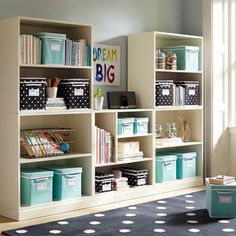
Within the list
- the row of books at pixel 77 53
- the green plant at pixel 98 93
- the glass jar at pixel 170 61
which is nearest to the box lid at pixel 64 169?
the green plant at pixel 98 93

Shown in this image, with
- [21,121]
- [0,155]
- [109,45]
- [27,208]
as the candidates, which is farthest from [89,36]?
[27,208]

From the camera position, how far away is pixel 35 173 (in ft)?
14.1

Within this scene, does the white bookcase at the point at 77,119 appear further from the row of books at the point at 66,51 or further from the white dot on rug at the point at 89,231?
the white dot on rug at the point at 89,231

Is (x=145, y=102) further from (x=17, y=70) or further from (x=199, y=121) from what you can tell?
(x=17, y=70)

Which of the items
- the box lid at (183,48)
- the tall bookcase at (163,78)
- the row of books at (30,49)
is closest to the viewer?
the row of books at (30,49)

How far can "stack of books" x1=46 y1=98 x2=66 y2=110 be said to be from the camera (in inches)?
173

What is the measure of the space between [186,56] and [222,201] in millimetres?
1821

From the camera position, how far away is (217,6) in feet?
19.0

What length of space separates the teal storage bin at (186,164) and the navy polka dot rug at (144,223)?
0.91 metres

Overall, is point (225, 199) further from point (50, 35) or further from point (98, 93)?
point (50, 35)

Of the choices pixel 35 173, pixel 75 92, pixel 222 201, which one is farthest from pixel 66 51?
pixel 222 201

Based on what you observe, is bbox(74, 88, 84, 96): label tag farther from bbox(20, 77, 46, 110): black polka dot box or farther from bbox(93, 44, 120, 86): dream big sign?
bbox(93, 44, 120, 86): dream big sign

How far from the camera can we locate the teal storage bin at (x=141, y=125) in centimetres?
513

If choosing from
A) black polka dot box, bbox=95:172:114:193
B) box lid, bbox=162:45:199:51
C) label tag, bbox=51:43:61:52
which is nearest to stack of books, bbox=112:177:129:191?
black polka dot box, bbox=95:172:114:193
